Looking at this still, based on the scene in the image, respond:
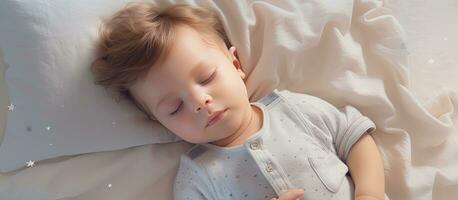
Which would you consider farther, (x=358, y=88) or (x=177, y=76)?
(x=358, y=88)

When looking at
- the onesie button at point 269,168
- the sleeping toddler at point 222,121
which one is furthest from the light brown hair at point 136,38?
the onesie button at point 269,168

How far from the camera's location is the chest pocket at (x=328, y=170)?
978 millimetres

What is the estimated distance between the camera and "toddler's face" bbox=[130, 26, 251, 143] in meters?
0.95

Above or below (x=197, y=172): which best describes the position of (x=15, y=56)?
above

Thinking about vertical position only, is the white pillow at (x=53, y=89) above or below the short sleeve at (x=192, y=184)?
above

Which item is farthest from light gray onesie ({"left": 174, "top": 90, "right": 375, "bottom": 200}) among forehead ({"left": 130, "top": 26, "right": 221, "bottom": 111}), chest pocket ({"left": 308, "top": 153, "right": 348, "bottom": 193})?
forehead ({"left": 130, "top": 26, "right": 221, "bottom": 111})

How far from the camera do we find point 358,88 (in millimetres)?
1062

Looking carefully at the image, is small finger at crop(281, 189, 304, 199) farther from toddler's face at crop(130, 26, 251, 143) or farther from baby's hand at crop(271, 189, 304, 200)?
toddler's face at crop(130, 26, 251, 143)

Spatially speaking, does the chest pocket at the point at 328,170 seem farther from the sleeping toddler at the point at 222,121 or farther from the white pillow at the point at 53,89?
the white pillow at the point at 53,89

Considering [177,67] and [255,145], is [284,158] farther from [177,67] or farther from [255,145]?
[177,67]

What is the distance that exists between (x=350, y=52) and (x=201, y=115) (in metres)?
0.32

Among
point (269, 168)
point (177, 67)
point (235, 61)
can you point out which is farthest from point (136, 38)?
point (269, 168)

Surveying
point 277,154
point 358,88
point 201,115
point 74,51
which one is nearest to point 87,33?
point 74,51

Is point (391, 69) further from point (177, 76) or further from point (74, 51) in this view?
point (74, 51)
